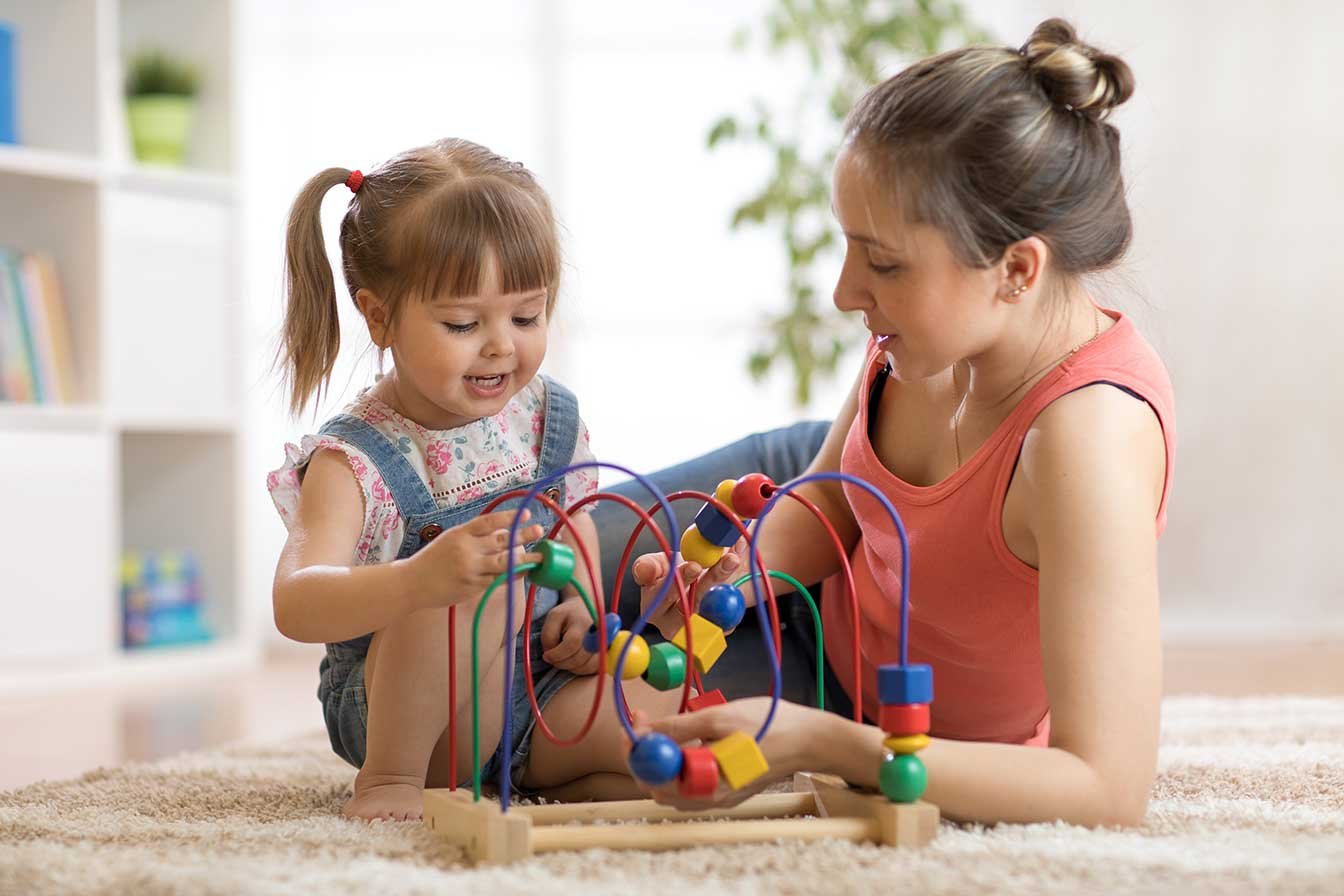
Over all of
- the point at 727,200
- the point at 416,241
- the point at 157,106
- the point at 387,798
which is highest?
the point at 157,106

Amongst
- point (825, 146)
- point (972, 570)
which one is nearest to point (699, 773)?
point (972, 570)

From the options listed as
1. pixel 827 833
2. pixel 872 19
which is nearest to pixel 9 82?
Result: pixel 872 19

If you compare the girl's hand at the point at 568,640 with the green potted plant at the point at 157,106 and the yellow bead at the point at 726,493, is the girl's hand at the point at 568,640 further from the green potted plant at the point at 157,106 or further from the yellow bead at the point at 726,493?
the green potted plant at the point at 157,106

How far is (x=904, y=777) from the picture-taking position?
971mm

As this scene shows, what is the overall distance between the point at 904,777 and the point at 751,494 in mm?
246

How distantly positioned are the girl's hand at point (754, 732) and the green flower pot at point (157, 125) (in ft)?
7.38

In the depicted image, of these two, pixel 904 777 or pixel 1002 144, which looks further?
pixel 1002 144

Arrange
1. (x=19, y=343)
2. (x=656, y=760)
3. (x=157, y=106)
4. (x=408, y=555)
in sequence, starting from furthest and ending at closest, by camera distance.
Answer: (x=157, y=106) < (x=19, y=343) < (x=408, y=555) < (x=656, y=760)

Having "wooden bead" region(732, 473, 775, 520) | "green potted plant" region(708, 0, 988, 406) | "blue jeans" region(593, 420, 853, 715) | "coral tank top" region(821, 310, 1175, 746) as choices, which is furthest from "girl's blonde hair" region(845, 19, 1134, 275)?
"green potted plant" region(708, 0, 988, 406)

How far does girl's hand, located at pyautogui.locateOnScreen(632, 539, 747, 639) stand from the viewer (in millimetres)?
1168

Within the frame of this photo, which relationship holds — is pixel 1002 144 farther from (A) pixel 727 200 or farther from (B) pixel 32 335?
(A) pixel 727 200

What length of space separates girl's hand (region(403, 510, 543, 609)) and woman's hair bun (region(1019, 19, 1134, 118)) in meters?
0.50

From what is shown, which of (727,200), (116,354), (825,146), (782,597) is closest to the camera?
(782,597)

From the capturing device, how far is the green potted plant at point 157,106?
2.87 meters
